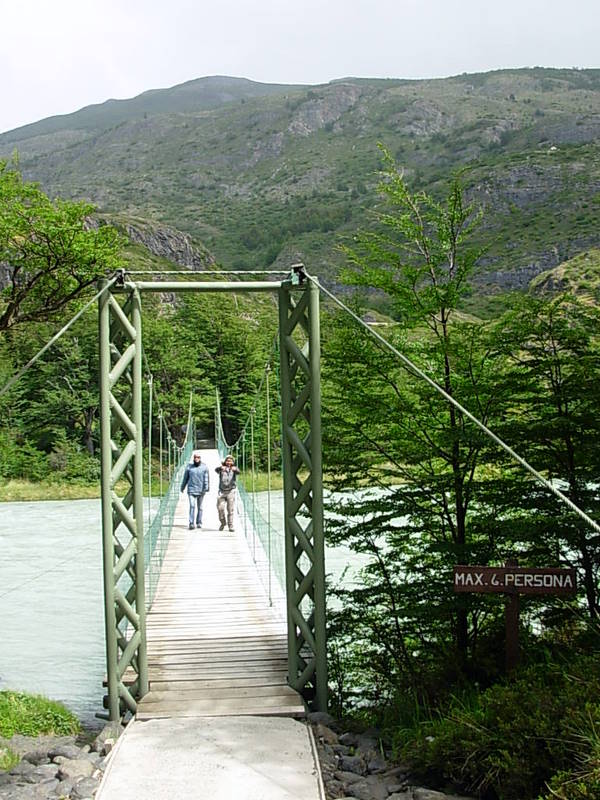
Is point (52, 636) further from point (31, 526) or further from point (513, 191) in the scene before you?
point (513, 191)

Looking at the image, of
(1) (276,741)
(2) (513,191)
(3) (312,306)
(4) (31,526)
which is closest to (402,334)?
(3) (312,306)

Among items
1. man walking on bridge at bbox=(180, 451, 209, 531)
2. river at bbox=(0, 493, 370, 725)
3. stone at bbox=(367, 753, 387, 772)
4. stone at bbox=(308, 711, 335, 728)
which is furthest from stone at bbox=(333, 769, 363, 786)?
man walking on bridge at bbox=(180, 451, 209, 531)

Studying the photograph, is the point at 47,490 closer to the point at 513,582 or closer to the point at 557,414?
the point at 557,414

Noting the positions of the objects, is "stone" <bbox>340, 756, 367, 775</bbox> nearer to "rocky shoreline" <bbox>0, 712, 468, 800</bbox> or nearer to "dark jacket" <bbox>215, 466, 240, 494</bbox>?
"rocky shoreline" <bbox>0, 712, 468, 800</bbox>

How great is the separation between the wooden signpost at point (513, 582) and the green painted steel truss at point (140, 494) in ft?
3.05

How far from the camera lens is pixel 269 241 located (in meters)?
76.8

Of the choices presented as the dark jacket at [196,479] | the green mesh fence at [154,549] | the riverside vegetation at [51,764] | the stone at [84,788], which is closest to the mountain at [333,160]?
the dark jacket at [196,479]

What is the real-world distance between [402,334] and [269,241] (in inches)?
2875

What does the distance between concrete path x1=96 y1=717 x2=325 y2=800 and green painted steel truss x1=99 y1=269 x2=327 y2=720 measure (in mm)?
403

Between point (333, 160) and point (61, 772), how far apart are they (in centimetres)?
10130

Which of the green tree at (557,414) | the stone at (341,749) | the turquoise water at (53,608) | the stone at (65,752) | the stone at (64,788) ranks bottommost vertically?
the turquoise water at (53,608)

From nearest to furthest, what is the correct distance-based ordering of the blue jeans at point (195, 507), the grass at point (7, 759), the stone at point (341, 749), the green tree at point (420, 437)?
the stone at point (341, 749) < the grass at point (7, 759) < the green tree at point (420, 437) < the blue jeans at point (195, 507)

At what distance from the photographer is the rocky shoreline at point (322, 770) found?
337cm

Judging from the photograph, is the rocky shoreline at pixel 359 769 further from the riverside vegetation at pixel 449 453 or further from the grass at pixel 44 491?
the grass at pixel 44 491
